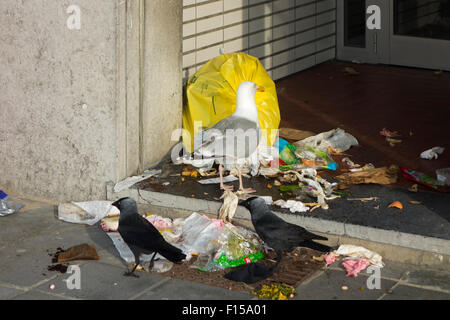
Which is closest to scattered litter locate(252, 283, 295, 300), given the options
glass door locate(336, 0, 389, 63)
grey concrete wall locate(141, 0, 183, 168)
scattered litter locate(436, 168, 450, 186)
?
scattered litter locate(436, 168, 450, 186)

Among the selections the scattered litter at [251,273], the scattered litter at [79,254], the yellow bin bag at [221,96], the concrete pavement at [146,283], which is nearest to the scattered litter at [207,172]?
the yellow bin bag at [221,96]

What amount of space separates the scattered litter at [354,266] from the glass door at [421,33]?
564 centimetres

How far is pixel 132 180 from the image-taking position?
661 centimetres

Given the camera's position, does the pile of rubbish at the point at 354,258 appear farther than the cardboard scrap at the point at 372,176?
No

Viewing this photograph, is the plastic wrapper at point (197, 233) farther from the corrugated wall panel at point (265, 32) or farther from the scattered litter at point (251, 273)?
the corrugated wall panel at point (265, 32)

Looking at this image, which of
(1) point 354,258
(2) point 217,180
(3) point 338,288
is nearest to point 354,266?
(1) point 354,258

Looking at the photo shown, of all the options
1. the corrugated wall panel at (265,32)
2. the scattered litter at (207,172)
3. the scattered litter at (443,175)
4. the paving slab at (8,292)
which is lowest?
the paving slab at (8,292)

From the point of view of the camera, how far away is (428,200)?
603 cm

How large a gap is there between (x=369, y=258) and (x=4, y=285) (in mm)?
2492

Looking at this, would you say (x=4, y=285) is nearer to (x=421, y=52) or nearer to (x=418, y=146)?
(x=418, y=146)

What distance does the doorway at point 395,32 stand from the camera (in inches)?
405

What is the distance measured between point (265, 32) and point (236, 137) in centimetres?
355

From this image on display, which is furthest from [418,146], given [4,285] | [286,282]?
[4,285]
